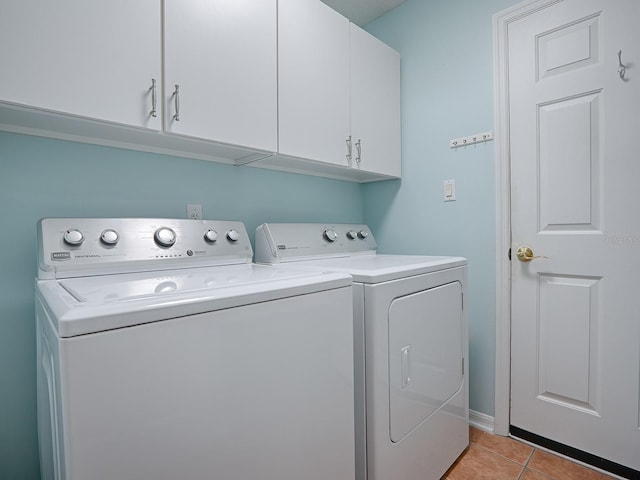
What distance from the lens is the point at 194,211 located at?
5.27ft

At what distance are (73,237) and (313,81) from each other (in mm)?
1259

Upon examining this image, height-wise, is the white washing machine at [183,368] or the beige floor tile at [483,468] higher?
the white washing machine at [183,368]

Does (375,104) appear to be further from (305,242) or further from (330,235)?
(305,242)

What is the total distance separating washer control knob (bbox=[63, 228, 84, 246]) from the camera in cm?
112

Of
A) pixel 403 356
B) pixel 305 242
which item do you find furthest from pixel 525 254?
pixel 305 242

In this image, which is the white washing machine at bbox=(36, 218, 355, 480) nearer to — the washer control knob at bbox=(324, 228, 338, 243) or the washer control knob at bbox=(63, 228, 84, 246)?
the washer control knob at bbox=(63, 228, 84, 246)

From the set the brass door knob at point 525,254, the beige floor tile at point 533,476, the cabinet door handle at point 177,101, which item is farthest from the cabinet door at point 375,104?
the beige floor tile at point 533,476

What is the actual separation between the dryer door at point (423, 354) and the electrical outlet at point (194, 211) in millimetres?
1016

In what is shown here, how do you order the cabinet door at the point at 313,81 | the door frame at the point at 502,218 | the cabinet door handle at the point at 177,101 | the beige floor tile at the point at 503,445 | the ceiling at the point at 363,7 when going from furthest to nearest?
the ceiling at the point at 363,7
the door frame at the point at 502,218
the beige floor tile at the point at 503,445
the cabinet door at the point at 313,81
the cabinet door handle at the point at 177,101

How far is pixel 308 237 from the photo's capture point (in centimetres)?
180

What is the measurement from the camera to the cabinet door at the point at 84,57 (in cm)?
94

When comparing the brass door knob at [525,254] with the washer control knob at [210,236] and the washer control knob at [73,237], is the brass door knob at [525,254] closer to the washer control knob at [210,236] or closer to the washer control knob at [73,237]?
the washer control knob at [210,236]

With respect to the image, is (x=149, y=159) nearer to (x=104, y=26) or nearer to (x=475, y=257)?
(x=104, y=26)

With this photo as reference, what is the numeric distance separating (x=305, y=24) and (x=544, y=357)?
2.09 metres
